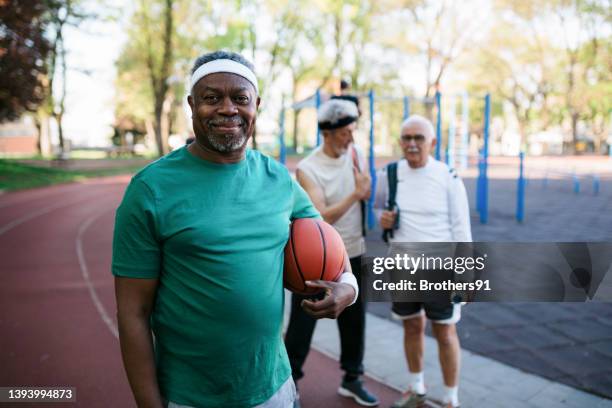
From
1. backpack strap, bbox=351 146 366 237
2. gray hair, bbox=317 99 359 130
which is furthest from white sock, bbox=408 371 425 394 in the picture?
gray hair, bbox=317 99 359 130

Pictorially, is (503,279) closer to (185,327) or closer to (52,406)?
(185,327)

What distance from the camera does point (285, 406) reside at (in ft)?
6.18

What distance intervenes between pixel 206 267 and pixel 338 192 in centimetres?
198

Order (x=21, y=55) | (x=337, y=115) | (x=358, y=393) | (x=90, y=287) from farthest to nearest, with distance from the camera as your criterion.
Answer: (x=21, y=55)
(x=90, y=287)
(x=358, y=393)
(x=337, y=115)

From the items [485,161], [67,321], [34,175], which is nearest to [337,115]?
[67,321]

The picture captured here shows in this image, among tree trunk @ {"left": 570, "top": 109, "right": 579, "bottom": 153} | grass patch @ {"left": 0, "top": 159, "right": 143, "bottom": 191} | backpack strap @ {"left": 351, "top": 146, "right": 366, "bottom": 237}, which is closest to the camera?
backpack strap @ {"left": 351, "top": 146, "right": 366, "bottom": 237}

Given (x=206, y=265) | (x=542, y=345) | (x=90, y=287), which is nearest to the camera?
(x=206, y=265)

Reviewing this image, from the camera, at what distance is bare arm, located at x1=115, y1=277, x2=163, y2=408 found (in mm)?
1638

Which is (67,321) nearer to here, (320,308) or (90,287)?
(90,287)

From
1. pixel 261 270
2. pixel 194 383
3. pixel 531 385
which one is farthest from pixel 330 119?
pixel 531 385

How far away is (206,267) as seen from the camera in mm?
1639

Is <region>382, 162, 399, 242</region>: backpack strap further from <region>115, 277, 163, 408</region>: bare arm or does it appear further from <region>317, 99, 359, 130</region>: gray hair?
<region>115, 277, 163, 408</region>: bare arm

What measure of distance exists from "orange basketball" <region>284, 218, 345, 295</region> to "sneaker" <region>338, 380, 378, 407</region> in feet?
6.36

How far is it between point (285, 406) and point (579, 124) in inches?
253
